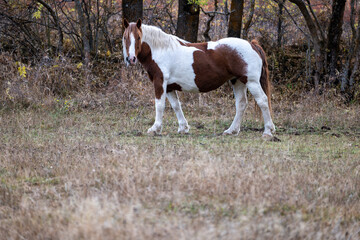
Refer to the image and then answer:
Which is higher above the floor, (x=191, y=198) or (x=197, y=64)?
(x=197, y=64)

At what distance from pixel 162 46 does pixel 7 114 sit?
4204mm

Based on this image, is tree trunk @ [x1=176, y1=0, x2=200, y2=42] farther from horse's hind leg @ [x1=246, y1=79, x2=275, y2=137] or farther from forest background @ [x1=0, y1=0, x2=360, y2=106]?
horse's hind leg @ [x1=246, y1=79, x2=275, y2=137]

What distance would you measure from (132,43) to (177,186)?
12.5 ft

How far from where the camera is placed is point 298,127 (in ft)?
29.4

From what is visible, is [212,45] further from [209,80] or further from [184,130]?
[184,130]

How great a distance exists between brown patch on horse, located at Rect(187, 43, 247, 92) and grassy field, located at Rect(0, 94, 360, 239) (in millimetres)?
1084

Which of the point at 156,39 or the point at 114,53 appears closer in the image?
the point at 156,39

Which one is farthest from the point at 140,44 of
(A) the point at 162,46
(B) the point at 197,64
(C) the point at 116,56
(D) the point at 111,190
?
(C) the point at 116,56

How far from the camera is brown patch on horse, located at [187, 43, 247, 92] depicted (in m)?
7.56

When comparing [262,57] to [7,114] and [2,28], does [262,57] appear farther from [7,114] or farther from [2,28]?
[2,28]


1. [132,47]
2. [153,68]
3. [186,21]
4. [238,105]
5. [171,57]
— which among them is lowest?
[238,105]

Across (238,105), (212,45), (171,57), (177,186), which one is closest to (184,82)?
(171,57)

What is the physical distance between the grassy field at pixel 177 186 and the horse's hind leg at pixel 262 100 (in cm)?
28

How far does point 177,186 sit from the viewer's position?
161 inches
